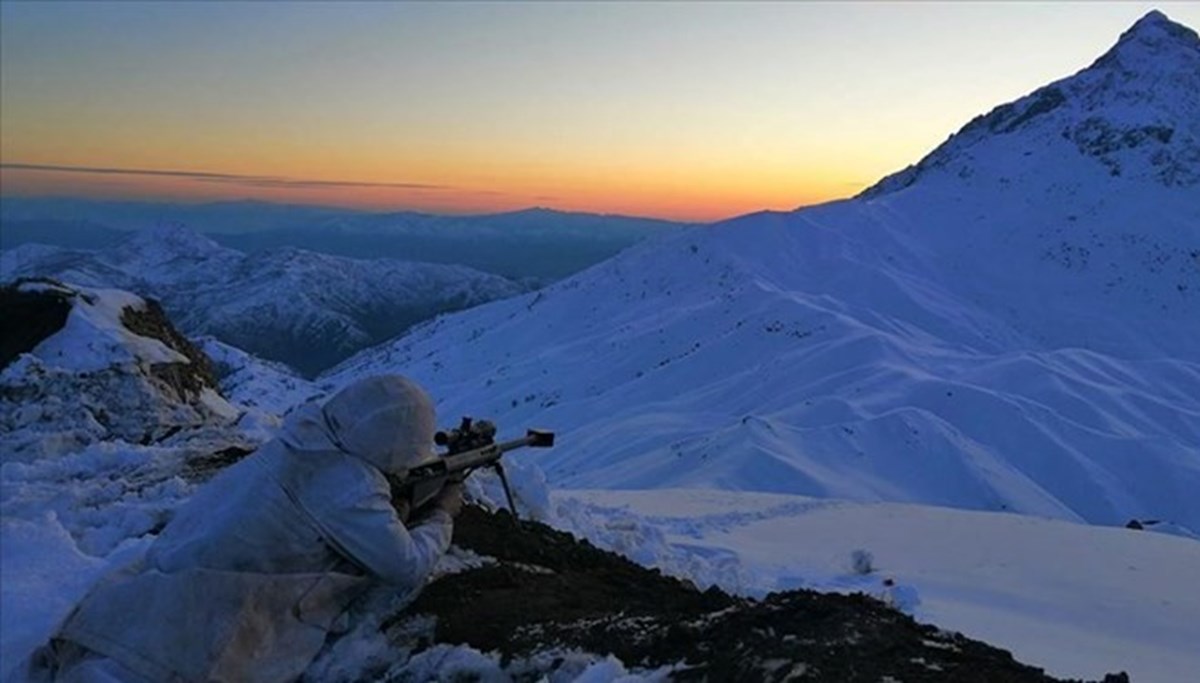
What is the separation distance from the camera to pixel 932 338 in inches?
1324

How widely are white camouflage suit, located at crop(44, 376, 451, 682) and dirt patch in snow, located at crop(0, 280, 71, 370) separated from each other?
6.46 m

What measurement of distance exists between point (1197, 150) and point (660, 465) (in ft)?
157

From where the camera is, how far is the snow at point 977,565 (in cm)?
741

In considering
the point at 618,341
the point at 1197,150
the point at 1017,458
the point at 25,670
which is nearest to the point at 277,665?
the point at 25,670

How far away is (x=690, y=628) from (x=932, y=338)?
31540 mm

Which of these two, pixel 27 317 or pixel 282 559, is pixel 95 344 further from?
pixel 282 559

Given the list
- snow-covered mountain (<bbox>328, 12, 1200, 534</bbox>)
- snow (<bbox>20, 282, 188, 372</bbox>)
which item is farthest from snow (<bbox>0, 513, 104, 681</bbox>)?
snow-covered mountain (<bbox>328, 12, 1200, 534</bbox>)

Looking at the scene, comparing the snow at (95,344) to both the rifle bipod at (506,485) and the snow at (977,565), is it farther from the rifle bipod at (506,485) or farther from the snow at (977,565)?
the rifle bipod at (506,485)

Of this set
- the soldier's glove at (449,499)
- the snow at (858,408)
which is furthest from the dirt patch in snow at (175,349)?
the soldier's glove at (449,499)

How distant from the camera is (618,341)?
1521 inches

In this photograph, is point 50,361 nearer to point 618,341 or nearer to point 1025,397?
point 1025,397

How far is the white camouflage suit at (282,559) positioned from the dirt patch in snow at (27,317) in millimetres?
6455

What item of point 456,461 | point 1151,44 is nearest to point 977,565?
point 456,461

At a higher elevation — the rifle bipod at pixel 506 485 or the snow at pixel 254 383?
the rifle bipod at pixel 506 485
